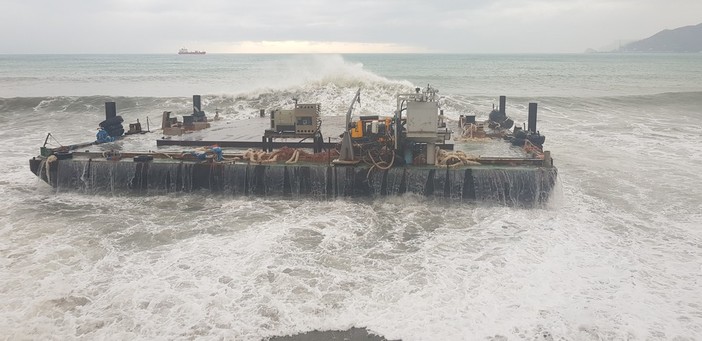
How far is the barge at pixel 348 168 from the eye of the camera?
42.3 feet

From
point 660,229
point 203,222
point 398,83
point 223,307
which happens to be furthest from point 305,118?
point 398,83

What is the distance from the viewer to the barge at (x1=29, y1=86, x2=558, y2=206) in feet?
42.3

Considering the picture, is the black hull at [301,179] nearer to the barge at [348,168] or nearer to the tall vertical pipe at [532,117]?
the barge at [348,168]

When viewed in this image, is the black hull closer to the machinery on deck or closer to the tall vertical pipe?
the machinery on deck

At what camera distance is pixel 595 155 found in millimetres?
19203

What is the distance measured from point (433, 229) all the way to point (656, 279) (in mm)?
4325

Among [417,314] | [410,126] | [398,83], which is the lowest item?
[417,314]

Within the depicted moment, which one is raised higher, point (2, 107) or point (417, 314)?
point (2, 107)

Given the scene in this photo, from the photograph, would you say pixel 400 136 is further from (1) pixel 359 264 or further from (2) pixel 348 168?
(1) pixel 359 264

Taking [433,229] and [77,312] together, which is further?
[433,229]

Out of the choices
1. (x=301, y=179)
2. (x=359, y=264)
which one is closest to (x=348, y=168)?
(x=301, y=179)

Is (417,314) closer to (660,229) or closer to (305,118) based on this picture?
(660,229)

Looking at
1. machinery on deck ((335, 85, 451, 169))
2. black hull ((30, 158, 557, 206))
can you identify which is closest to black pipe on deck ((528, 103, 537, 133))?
black hull ((30, 158, 557, 206))

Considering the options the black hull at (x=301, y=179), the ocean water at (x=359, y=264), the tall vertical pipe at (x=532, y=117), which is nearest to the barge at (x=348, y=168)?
the black hull at (x=301, y=179)
